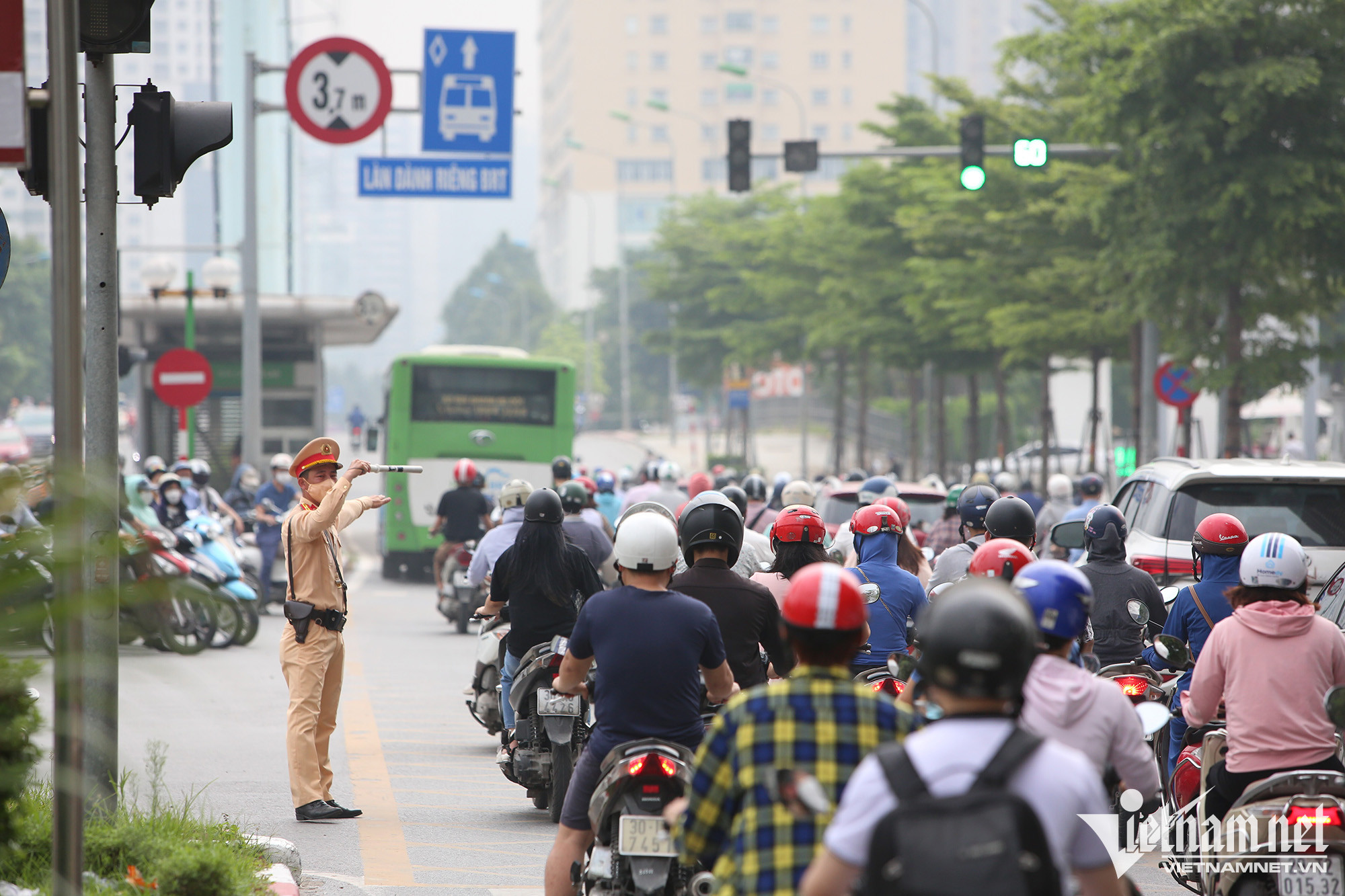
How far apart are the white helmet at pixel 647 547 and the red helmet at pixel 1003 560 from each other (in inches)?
42.6

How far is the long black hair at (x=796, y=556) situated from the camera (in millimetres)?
7738

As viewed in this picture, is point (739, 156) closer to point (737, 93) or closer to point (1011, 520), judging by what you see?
point (1011, 520)

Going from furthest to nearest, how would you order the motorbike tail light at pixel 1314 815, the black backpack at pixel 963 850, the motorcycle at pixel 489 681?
the motorcycle at pixel 489 681, the motorbike tail light at pixel 1314 815, the black backpack at pixel 963 850

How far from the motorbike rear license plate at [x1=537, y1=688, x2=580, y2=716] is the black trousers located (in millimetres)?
2888

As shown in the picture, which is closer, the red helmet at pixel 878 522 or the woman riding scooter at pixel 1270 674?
the woman riding scooter at pixel 1270 674

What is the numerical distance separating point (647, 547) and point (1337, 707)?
7.24ft

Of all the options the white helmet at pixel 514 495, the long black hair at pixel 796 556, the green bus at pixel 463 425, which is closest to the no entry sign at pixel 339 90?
the green bus at pixel 463 425

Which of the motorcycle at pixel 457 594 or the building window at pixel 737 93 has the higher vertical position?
the building window at pixel 737 93

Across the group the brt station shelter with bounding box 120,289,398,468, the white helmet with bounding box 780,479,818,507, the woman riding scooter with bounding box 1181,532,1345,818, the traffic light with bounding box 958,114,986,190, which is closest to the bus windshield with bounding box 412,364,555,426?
the brt station shelter with bounding box 120,289,398,468

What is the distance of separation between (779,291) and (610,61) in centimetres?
9631

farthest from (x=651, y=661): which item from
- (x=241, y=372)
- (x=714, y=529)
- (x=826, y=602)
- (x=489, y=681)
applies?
(x=241, y=372)

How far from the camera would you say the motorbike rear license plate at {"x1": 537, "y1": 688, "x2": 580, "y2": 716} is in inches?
303

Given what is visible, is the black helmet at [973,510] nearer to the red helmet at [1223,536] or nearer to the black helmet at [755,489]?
the red helmet at [1223,536]

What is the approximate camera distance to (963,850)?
2.88 metres
